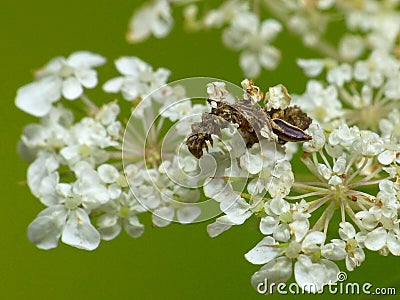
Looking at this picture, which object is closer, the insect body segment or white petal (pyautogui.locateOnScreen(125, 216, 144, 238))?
the insect body segment

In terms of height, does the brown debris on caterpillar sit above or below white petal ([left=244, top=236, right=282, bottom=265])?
above

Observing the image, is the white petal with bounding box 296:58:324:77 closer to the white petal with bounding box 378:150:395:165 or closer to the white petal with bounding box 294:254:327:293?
the white petal with bounding box 378:150:395:165

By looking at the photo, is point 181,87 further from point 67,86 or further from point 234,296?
point 234,296

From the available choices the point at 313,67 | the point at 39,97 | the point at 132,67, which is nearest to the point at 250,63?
the point at 313,67

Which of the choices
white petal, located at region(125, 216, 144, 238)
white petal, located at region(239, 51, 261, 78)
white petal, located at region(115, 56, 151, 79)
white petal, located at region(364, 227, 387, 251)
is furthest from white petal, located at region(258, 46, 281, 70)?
white petal, located at region(364, 227, 387, 251)

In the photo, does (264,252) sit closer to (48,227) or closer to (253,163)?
(253,163)

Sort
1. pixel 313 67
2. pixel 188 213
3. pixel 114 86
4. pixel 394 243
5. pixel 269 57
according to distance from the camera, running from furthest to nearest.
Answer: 1. pixel 269 57
2. pixel 313 67
3. pixel 114 86
4. pixel 188 213
5. pixel 394 243

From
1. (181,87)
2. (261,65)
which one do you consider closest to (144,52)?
(261,65)

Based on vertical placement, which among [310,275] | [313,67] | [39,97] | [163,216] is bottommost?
[310,275]
